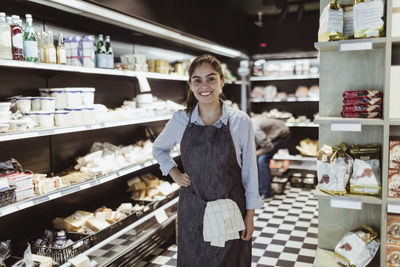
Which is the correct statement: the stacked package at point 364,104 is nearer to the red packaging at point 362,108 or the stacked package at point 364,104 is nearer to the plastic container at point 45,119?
the red packaging at point 362,108

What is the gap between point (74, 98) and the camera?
309 centimetres

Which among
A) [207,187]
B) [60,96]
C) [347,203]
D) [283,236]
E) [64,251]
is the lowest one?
[283,236]

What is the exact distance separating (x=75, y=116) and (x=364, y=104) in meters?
2.18

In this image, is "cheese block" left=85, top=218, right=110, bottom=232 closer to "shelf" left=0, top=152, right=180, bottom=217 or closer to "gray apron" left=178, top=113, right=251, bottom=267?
"shelf" left=0, top=152, right=180, bottom=217

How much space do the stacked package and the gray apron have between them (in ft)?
2.85

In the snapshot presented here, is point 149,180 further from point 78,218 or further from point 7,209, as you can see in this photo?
point 7,209

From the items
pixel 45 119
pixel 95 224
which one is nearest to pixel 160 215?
pixel 95 224

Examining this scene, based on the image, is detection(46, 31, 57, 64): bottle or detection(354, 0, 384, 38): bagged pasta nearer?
detection(354, 0, 384, 38): bagged pasta

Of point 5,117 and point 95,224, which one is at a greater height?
point 5,117

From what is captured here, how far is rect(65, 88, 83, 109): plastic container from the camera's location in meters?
3.05

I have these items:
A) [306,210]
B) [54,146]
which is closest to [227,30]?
[306,210]

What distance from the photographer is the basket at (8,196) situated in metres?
2.37

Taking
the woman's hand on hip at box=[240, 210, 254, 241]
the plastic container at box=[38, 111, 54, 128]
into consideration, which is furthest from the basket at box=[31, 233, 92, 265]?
the woman's hand on hip at box=[240, 210, 254, 241]

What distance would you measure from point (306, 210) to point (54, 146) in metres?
3.78
